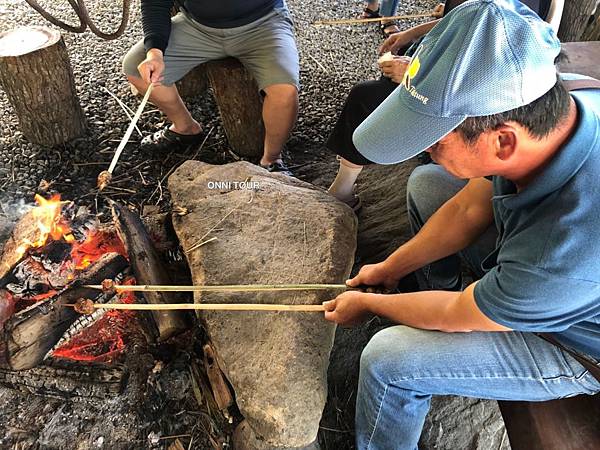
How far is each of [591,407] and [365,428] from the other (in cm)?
71

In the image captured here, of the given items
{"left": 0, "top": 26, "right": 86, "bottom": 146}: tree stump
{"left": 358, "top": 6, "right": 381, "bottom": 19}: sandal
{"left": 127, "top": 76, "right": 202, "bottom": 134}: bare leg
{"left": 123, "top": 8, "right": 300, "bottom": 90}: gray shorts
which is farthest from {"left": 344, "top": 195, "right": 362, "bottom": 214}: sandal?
{"left": 358, "top": 6, "right": 381, "bottom": 19}: sandal

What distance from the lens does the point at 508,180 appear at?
1.55m

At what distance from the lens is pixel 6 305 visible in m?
2.07

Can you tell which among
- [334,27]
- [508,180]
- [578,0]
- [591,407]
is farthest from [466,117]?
[334,27]

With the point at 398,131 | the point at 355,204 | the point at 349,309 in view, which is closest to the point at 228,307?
the point at 349,309

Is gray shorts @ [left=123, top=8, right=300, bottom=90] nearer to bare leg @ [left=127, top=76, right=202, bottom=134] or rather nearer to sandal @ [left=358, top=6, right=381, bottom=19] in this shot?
bare leg @ [left=127, top=76, right=202, bottom=134]

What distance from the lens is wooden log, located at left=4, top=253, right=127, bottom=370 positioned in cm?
197

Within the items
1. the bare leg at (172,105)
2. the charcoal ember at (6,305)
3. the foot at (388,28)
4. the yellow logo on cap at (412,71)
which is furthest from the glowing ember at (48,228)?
the foot at (388,28)

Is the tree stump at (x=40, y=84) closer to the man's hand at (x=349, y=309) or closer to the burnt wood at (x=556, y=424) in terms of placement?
the man's hand at (x=349, y=309)

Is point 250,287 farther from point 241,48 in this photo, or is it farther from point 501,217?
point 241,48

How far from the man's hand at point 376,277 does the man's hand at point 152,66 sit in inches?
66.6

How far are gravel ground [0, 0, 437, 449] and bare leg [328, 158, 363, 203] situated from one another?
0.41 meters

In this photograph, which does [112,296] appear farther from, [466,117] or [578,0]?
[578,0]

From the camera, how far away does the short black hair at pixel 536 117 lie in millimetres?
1224
